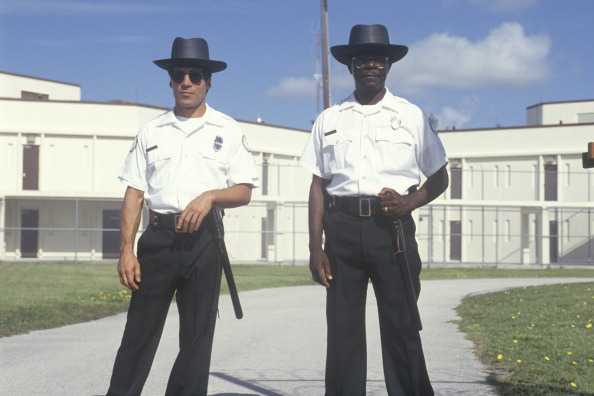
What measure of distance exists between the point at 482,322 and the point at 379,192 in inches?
363

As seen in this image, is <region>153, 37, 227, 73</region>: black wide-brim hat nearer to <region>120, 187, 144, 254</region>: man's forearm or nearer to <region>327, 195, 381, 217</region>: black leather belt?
<region>120, 187, 144, 254</region>: man's forearm

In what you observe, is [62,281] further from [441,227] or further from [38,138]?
[441,227]

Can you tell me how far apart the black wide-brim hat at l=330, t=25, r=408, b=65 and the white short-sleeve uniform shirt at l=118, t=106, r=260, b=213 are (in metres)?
0.73

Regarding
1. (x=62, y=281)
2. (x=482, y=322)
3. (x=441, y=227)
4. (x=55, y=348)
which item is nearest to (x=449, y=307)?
(x=482, y=322)

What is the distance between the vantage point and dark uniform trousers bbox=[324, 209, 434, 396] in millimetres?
5672

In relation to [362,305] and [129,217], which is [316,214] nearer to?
[362,305]

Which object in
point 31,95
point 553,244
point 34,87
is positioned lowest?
point 553,244

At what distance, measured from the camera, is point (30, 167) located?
48562 millimetres

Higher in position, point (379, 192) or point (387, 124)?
point (387, 124)

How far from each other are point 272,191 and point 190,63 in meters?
48.2

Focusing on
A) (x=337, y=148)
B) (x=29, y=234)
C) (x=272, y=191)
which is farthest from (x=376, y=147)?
(x=272, y=191)

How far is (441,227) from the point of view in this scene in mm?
57188

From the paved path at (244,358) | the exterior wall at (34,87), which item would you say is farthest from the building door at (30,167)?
the paved path at (244,358)

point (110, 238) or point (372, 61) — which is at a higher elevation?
point (372, 61)
